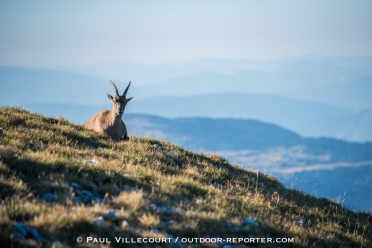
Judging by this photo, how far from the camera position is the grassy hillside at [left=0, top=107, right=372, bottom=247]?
24.4 ft

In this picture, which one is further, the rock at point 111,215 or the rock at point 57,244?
the rock at point 111,215

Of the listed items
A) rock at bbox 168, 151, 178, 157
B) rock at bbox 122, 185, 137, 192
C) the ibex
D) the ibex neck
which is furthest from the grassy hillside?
the ibex neck

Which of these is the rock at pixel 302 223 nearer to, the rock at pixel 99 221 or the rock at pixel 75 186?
the rock at pixel 99 221

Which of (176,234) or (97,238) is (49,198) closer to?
(97,238)

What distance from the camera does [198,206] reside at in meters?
9.39

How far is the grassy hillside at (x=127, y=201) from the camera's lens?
7.44 metres

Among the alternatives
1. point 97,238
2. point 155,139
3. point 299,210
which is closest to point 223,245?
point 97,238

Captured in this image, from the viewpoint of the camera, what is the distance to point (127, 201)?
852 centimetres

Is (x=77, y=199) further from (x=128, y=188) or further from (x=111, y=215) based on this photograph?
(x=128, y=188)

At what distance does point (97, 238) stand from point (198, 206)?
2823 mm

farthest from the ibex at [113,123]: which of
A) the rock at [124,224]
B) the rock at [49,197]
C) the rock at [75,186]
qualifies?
the rock at [124,224]

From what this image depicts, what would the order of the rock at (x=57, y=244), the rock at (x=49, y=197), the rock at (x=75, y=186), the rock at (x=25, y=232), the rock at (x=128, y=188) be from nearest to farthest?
the rock at (x=57, y=244), the rock at (x=25, y=232), the rock at (x=49, y=197), the rock at (x=75, y=186), the rock at (x=128, y=188)

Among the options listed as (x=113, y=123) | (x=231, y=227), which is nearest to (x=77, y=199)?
(x=231, y=227)

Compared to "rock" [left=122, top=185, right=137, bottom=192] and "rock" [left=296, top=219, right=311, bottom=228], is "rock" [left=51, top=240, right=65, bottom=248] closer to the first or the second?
"rock" [left=122, top=185, right=137, bottom=192]
